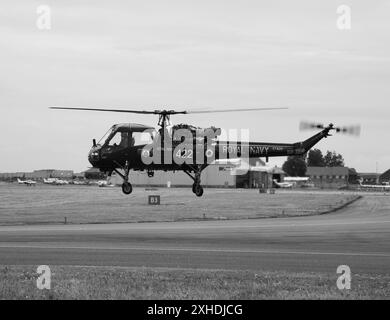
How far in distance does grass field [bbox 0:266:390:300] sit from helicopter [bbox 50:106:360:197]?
8.93 metres

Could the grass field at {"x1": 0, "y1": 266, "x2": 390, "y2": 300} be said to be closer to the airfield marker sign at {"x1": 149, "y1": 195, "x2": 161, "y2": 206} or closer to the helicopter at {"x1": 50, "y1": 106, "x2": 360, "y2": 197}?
the helicopter at {"x1": 50, "y1": 106, "x2": 360, "y2": 197}

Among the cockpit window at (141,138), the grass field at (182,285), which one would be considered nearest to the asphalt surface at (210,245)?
the grass field at (182,285)

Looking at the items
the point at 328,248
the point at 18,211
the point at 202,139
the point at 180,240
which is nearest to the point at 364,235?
the point at 328,248

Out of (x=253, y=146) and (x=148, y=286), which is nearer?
(x=148, y=286)

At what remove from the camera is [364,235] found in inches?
1588

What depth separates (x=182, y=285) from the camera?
749 inches

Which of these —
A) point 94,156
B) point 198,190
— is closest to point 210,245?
point 198,190

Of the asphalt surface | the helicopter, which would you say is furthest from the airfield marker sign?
the helicopter

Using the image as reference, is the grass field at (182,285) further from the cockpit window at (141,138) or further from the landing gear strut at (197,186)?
the cockpit window at (141,138)

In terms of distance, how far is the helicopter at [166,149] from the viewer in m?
31.1

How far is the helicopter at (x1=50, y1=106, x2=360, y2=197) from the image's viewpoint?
31.1m

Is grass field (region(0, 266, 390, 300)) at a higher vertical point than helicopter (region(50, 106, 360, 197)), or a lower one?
lower

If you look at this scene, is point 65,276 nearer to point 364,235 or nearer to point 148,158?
point 148,158

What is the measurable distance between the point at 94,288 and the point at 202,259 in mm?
10316
